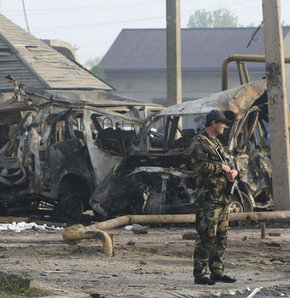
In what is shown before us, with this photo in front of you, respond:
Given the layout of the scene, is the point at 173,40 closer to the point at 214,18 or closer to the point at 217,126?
the point at 217,126

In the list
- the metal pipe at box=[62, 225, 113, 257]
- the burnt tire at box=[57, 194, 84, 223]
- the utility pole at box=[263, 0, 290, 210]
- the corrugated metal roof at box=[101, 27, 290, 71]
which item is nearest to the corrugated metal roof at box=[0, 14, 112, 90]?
the burnt tire at box=[57, 194, 84, 223]

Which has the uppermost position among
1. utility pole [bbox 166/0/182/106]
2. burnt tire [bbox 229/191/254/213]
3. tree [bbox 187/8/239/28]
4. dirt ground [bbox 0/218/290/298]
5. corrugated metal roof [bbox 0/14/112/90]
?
tree [bbox 187/8/239/28]

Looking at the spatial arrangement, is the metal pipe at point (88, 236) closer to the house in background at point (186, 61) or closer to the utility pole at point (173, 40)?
the utility pole at point (173, 40)

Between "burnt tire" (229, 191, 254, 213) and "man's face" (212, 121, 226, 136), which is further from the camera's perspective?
"burnt tire" (229, 191, 254, 213)

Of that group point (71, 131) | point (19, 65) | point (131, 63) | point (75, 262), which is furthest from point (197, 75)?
point (75, 262)

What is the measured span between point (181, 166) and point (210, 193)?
601cm

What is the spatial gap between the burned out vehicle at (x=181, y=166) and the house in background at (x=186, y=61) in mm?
40407

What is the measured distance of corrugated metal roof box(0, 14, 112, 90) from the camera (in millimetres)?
32056

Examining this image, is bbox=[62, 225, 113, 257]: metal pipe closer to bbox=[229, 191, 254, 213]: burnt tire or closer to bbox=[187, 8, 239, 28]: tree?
bbox=[229, 191, 254, 213]: burnt tire

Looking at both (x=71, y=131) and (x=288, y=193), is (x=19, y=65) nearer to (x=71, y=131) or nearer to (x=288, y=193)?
(x=71, y=131)

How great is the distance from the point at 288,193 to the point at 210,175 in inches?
236

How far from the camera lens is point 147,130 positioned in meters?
15.2

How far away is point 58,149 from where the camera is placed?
605 inches

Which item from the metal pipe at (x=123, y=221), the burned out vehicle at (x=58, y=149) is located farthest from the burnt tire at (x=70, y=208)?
the metal pipe at (x=123, y=221)
